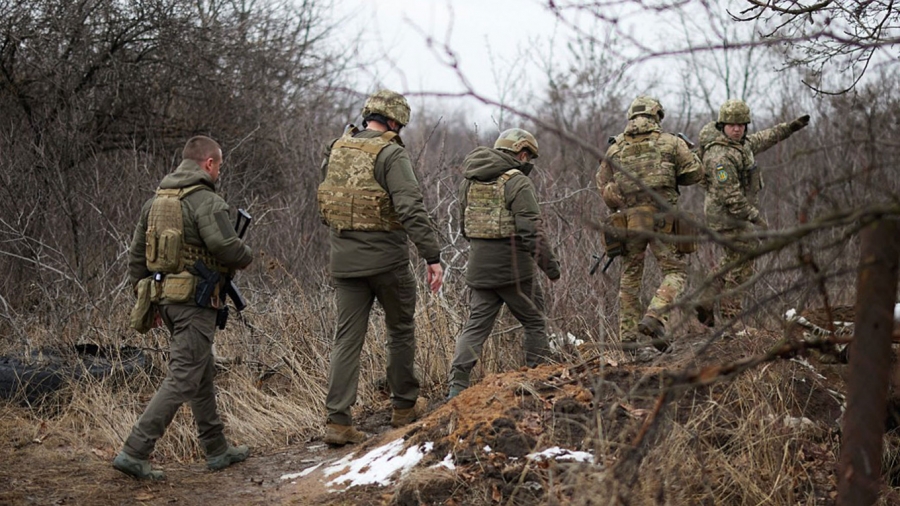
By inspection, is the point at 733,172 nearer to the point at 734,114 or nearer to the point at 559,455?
the point at 734,114

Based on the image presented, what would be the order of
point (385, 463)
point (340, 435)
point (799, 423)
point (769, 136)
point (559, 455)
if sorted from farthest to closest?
point (769, 136) < point (340, 435) < point (385, 463) < point (799, 423) < point (559, 455)

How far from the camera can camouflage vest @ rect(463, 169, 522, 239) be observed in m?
6.35

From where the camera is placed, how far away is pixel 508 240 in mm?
6375

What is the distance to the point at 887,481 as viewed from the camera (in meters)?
4.61

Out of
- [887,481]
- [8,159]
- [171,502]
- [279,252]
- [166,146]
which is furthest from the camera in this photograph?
[166,146]

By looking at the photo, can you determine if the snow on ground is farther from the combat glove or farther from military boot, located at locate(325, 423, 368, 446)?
the combat glove

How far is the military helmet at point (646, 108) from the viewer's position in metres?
6.81

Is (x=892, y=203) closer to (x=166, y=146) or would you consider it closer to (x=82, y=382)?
(x=82, y=382)

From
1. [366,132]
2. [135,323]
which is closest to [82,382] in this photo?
[135,323]

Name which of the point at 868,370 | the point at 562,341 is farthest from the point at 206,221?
the point at 868,370

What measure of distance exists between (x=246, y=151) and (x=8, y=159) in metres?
3.51

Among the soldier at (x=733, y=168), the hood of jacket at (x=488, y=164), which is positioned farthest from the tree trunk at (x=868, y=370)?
the soldier at (x=733, y=168)

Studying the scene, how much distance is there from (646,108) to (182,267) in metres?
A: 3.54

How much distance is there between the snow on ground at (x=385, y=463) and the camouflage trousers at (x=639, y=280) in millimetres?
2420
